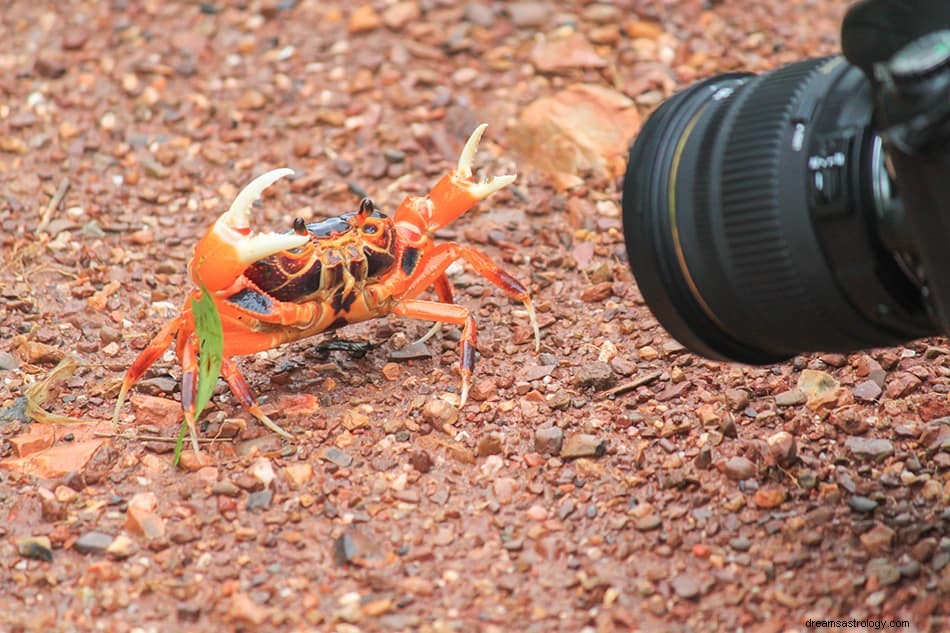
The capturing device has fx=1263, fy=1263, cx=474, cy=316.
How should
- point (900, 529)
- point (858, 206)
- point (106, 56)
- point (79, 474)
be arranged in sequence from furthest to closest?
point (106, 56) < point (79, 474) < point (900, 529) < point (858, 206)

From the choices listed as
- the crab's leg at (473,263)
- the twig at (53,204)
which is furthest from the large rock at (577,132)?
the twig at (53,204)

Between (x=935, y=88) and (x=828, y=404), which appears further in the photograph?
(x=828, y=404)

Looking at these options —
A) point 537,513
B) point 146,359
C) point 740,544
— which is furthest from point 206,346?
point 740,544

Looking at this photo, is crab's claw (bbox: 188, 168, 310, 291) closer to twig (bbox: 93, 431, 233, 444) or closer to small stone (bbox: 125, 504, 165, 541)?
twig (bbox: 93, 431, 233, 444)

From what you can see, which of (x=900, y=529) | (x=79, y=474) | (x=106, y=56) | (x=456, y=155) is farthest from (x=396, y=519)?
(x=106, y=56)

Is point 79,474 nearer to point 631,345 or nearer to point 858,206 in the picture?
point 631,345

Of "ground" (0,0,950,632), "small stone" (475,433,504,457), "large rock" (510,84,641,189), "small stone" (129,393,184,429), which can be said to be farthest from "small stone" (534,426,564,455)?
"large rock" (510,84,641,189)

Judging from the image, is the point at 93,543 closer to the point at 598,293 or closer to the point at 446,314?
the point at 446,314
